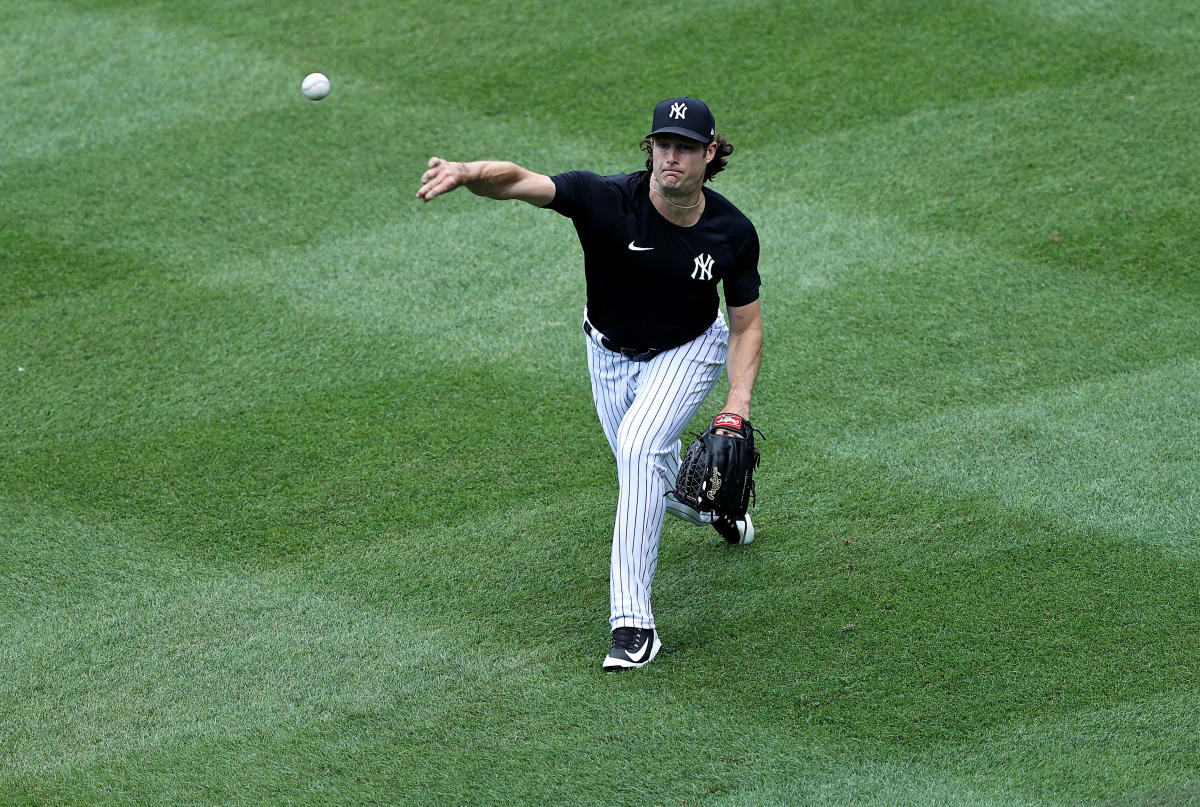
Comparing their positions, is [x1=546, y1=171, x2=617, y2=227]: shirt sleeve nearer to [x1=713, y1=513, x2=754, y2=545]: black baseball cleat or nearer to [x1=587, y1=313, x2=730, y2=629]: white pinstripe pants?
[x1=587, y1=313, x2=730, y2=629]: white pinstripe pants

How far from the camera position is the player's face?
495 centimetres

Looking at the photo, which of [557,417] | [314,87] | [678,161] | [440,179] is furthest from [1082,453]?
[314,87]

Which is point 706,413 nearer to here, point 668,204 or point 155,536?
point 668,204

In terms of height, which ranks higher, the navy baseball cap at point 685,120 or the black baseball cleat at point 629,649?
the navy baseball cap at point 685,120

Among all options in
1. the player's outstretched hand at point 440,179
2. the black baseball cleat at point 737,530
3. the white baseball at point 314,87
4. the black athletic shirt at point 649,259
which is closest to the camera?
the player's outstretched hand at point 440,179

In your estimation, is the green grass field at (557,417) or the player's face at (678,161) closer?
the green grass field at (557,417)

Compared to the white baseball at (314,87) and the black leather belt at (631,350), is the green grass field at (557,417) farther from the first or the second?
the white baseball at (314,87)

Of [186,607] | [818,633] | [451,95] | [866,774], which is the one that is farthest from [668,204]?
[451,95]

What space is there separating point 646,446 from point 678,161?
3.35ft

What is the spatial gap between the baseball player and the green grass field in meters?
0.47

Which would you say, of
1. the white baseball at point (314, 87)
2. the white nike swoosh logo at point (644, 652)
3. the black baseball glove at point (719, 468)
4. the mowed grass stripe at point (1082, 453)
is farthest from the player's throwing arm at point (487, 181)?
the mowed grass stripe at point (1082, 453)

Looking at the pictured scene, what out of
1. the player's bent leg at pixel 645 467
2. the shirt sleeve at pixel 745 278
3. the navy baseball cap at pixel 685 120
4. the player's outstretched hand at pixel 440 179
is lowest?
the player's bent leg at pixel 645 467

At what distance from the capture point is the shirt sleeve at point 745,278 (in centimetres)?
518

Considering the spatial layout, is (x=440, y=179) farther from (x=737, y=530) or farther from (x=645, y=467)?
(x=737, y=530)
